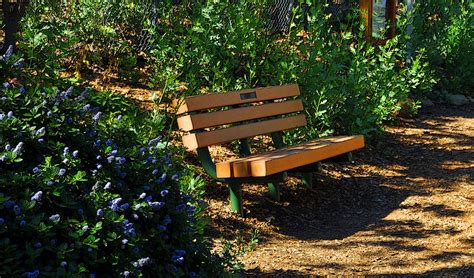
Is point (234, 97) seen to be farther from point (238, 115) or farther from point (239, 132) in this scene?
point (239, 132)

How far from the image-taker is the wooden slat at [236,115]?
5.71 meters

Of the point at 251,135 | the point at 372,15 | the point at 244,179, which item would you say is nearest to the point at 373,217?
the point at 251,135

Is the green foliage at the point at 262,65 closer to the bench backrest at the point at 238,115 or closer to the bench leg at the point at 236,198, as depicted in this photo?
the bench backrest at the point at 238,115

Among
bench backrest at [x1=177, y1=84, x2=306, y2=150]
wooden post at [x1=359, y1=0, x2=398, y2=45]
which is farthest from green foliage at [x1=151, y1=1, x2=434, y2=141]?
wooden post at [x1=359, y1=0, x2=398, y2=45]

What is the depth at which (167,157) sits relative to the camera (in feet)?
12.2

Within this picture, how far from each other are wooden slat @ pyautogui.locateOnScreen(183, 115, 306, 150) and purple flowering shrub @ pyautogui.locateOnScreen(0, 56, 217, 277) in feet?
6.43

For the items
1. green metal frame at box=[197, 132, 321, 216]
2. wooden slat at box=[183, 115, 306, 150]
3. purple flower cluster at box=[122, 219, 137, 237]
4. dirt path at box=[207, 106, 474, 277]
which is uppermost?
wooden slat at box=[183, 115, 306, 150]

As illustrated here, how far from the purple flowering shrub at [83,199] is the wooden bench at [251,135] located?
1720mm

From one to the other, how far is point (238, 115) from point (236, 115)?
0.02 metres

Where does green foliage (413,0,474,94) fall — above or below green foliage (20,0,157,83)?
below

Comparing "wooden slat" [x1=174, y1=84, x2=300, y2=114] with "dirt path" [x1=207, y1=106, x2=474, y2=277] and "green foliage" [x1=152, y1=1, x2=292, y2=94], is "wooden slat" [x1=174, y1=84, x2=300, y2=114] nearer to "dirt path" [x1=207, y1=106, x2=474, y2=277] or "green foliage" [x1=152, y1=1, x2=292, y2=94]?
"green foliage" [x1=152, y1=1, x2=292, y2=94]

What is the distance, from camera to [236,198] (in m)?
5.70

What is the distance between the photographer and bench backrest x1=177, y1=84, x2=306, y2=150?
18.8 feet

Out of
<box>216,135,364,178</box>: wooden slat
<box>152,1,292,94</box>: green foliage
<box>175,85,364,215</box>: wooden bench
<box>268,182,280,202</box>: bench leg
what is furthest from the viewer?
<box>152,1,292,94</box>: green foliage
